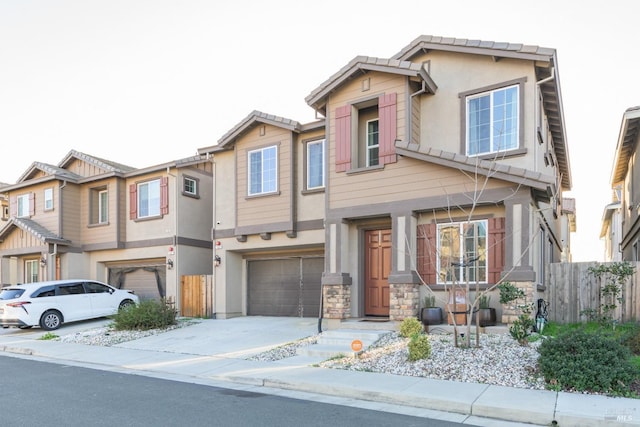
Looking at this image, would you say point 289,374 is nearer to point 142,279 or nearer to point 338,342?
point 338,342

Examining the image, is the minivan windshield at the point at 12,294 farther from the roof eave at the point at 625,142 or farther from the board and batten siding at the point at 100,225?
the roof eave at the point at 625,142

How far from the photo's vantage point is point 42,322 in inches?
631

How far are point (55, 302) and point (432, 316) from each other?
1228 centimetres

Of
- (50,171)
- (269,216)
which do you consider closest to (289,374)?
(269,216)

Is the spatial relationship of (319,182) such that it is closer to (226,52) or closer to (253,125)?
(253,125)

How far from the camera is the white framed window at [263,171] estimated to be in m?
15.9

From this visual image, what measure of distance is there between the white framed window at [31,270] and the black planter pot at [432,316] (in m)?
18.5

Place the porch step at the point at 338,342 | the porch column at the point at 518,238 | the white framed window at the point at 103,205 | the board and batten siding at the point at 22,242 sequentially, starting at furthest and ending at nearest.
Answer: the white framed window at the point at 103,205 → the board and batten siding at the point at 22,242 → the porch column at the point at 518,238 → the porch step at the point at 338,342

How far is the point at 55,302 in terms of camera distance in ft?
54.0

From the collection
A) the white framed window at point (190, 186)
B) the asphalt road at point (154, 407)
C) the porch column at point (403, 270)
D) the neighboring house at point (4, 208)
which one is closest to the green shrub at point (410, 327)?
the porch column at point (403, 270)

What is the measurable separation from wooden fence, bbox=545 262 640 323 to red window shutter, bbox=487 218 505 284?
7.60ft

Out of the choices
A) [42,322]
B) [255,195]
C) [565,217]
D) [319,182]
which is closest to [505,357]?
[319,182]

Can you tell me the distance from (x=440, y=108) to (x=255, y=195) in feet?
20.9

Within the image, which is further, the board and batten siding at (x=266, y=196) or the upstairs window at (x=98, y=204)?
the upstairs window at (x=98, y=204)
